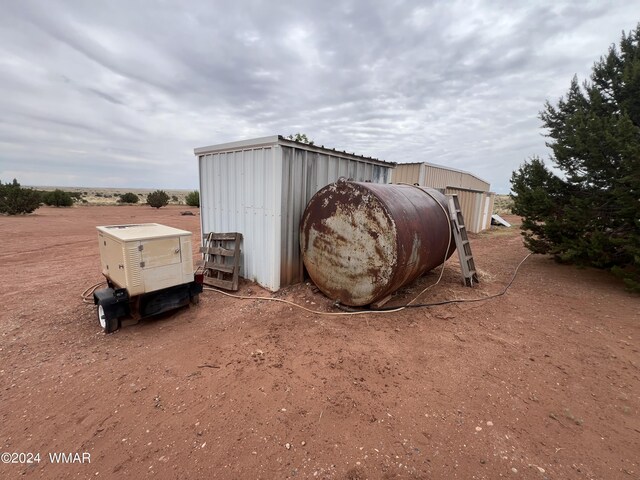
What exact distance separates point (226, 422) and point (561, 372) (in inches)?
141

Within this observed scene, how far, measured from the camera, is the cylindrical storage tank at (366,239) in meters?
4.22

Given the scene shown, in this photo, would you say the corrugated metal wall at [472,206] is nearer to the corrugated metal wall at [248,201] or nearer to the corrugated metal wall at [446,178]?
the corrugated metal wall at [446,178]

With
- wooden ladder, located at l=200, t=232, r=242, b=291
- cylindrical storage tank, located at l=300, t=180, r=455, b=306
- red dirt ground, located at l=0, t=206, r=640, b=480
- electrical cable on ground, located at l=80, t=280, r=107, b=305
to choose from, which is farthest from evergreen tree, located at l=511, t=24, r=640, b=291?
electrical cable on ground, located at l=80, t=280, r=107, b=305

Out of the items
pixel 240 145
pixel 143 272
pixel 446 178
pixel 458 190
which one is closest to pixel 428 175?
pixel 458 190

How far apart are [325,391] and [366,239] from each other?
223cm

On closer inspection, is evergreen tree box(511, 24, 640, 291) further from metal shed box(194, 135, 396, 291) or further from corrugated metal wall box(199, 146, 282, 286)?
corrugated metal wall box(199, 146, 282, 286)

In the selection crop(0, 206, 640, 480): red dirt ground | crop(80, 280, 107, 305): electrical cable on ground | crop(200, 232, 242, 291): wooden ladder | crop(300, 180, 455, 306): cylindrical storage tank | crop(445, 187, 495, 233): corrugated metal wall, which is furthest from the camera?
crop(445, 187, 495, 233): corrugated metal wall

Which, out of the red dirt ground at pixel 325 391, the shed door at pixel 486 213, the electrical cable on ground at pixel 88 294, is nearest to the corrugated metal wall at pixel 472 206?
the shed door at pixel 486 213

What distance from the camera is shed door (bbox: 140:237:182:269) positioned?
4.02 meters

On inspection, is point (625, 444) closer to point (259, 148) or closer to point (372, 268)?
point (372, 268)

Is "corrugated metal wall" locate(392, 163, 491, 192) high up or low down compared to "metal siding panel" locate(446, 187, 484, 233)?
up

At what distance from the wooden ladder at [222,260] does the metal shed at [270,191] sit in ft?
0.75

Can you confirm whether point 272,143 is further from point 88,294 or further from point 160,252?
point 88,294

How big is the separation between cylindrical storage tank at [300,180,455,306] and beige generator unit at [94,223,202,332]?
6.77 feet
